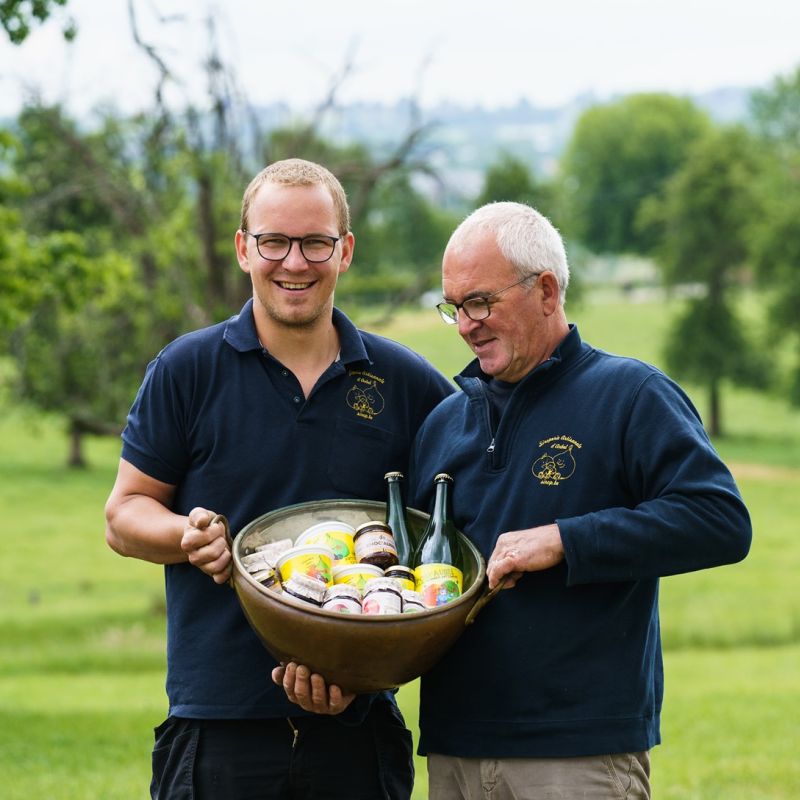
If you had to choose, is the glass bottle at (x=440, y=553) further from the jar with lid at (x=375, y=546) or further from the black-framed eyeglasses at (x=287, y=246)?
the black-framed eyeglasses at (x=287, y=246)

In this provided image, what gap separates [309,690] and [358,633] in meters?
0.34

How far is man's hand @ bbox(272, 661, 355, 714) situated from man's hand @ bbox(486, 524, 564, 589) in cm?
53

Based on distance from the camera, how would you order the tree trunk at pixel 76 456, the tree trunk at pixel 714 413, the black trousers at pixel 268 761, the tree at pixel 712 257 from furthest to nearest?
1. the tree trunk at pixel 714 413
2. the tree at pixel 712 257
3. the tree trunk at pixel 76 456
4. the black trousers at pixel 268 761

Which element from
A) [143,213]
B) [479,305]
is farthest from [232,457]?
[143,213]

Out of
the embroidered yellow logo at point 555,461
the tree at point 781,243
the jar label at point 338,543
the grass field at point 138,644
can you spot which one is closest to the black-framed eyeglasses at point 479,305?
the embroidered yellow logo at point 555,461

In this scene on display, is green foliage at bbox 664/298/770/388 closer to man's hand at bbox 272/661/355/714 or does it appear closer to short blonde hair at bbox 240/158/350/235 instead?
short blonde hair at bbox 240/158/350/235

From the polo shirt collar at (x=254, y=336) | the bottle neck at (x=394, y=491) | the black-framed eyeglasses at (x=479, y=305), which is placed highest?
the black-framed eyeglasses at (x=479, y=305)

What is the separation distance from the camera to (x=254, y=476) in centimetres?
390

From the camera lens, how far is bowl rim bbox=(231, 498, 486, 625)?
3.26 meters

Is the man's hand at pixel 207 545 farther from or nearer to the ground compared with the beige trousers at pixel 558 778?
farther from the ground

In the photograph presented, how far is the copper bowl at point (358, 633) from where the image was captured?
3.27 meters

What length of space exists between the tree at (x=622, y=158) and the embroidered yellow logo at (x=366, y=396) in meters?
71.4

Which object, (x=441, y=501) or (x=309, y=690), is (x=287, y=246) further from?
(x=309, y=690)

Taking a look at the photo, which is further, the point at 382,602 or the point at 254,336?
the point at 254,336
